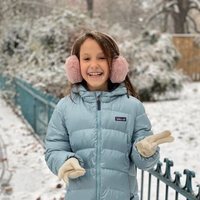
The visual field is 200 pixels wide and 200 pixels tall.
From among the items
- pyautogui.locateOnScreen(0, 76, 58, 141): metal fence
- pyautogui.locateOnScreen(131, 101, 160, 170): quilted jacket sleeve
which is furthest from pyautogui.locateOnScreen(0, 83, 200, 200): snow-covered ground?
pyautogui.locateOnScreen(131, 101, 160, 170): quilted jacket sleeve

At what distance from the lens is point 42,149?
6477mm

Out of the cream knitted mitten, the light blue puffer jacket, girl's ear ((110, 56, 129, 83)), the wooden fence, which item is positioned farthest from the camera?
the wooden fence

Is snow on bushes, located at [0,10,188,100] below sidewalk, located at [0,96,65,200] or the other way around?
the other way around

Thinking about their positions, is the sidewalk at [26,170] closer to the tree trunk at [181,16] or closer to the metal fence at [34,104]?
the metal fence at [34,104]

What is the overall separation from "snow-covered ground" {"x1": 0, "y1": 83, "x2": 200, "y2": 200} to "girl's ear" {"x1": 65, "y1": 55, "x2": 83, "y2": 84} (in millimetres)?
2298

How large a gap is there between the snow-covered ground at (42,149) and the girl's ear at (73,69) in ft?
7.54

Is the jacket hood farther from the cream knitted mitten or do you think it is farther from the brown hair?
the cream knitted mitten

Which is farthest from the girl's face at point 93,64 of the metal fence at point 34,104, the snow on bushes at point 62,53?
the snow on bushes at point 62,53

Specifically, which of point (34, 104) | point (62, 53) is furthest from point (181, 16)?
point (34, 104)

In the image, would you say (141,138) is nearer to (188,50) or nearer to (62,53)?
(62,53)

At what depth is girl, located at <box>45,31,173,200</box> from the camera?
87.0 inches

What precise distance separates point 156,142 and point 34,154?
4.40m

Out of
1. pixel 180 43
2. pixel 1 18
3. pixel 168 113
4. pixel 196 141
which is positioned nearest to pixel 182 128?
pixel 196 141

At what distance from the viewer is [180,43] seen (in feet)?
59.6
